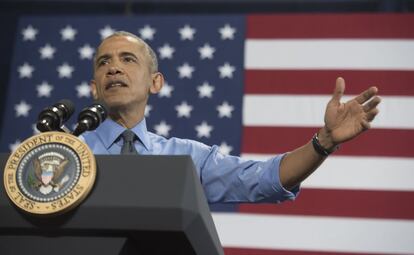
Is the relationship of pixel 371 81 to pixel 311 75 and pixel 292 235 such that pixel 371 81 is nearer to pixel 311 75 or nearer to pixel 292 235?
pixel 311 75

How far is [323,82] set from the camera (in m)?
2.42

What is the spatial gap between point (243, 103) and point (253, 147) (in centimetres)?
20

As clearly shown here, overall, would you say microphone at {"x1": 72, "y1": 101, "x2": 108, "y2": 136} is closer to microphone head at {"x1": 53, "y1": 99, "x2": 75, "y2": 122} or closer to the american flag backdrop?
microphone head at {"x1": 53, "y1": 99, "x2": 75, "y2": 122}

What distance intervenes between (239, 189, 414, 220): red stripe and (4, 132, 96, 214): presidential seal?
1654mm

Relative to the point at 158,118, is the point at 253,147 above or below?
below

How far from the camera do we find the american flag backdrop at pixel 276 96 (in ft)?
7.34

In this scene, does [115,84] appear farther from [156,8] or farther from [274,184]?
[156,8]

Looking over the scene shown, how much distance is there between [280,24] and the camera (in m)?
2.54

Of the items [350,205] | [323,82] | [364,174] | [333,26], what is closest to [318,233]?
[350,205]

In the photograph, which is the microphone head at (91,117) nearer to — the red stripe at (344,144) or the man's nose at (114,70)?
the man's nose at (114,70)

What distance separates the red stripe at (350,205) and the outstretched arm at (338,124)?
1246mm

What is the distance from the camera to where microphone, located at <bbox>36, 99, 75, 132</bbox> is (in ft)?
2.63

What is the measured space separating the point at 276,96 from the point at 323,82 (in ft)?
0.70

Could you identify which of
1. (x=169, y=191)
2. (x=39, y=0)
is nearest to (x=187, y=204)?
(x=169, y=191)
